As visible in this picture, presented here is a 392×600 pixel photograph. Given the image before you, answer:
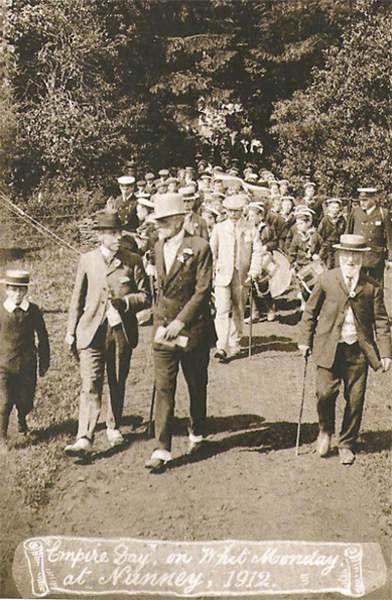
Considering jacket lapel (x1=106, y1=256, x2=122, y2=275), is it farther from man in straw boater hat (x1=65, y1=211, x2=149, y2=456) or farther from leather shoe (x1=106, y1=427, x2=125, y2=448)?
leather shoe (x1=106, y1=427, x2=125, y2=448)

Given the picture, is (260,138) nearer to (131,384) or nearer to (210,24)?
(210,24)

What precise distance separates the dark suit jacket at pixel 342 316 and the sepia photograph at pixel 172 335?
2 cm

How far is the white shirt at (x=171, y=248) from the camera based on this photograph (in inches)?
236

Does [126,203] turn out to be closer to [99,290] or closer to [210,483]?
[99,290]

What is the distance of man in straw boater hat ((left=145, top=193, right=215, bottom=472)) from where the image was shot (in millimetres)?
5977

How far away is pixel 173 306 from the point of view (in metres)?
6.03

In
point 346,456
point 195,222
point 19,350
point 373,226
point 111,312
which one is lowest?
point 346,456

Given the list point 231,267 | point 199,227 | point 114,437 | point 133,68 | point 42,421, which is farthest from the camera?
point 231,267

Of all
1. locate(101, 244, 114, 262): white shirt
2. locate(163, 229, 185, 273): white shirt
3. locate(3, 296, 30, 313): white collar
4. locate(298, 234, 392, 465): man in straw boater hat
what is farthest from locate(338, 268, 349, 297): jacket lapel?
locate(3, 296, 30, 313): white collar

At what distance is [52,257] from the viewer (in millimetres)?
7293

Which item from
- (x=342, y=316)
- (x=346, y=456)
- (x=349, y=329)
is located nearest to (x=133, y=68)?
(x=342, y=316)

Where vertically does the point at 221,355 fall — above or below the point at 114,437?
above

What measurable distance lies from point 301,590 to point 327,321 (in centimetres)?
209
